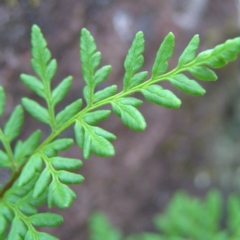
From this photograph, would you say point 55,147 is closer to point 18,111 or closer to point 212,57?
point 18,111

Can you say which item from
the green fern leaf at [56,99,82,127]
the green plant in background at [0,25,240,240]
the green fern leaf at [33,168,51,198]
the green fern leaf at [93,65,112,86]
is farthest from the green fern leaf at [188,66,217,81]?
the green fern leaf at [33,168,51,198]

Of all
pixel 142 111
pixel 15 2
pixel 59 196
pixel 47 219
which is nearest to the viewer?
pixel 59 196

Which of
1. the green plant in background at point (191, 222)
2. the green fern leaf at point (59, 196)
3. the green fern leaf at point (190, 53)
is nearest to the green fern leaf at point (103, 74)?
the green fern leaf at point (190, 53)

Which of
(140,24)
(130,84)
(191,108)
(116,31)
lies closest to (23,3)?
(116,31)

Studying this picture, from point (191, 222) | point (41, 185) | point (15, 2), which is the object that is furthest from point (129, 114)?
point (191, 222)

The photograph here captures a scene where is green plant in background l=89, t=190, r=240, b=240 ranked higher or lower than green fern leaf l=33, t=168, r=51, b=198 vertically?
lower

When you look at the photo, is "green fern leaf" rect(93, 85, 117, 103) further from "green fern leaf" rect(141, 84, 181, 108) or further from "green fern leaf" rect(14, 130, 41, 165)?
"green fern leaf" rect(14, 130, 41, 165)

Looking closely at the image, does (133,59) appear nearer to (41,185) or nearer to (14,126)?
(41,185)
